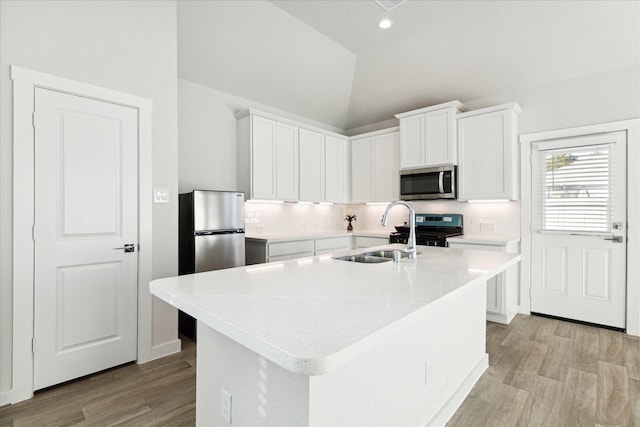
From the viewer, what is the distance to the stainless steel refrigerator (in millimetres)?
3096

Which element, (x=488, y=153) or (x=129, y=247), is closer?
(x=129, y=247)

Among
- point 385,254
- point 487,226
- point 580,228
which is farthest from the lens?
point 487,226

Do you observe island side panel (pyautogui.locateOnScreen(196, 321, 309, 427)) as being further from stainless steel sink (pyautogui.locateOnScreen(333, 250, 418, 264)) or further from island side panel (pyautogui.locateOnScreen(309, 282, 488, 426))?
stainless steel sink (pyautogui.locateOnScreen(333, 250, 418, 264))

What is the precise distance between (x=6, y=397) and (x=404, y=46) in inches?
191

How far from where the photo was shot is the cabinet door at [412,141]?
431 centimetres

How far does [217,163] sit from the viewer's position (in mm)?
3961

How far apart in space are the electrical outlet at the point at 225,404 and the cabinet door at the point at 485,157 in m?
3.65

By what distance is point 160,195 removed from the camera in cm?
273

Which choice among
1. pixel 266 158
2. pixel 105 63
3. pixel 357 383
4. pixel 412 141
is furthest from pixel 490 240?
pixel 105 63

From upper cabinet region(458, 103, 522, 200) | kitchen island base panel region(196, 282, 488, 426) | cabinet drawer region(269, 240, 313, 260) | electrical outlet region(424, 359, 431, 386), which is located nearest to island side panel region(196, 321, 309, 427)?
kitchen island base panel region(196, 282, 488, 426)

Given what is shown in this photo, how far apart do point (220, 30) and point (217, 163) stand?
1.45 meters

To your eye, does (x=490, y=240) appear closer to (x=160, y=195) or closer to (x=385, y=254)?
(x=385, y=254)

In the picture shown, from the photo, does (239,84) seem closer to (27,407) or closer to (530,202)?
(27,407)

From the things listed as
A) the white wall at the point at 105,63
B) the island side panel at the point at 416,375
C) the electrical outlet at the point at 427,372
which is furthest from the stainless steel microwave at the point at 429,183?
the white wall at the point at 105,63
